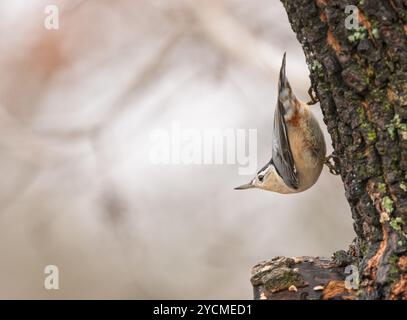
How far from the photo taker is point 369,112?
1573mm

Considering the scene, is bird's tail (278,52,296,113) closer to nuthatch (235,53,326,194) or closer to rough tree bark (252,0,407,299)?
nuthatch (235,53,326,194)

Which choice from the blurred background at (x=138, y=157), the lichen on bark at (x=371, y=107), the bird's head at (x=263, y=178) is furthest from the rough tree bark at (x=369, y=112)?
the blurred background at (x=138, y=157)

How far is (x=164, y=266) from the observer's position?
3.56m

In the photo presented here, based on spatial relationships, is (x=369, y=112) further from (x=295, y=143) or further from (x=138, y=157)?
(x=138, y=157)

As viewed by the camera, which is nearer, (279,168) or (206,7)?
(279,168)

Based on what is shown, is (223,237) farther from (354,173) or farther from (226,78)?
(354,173)

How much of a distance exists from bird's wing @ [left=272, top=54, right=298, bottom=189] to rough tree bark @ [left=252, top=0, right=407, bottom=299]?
2.14 ft

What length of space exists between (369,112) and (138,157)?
2.01m

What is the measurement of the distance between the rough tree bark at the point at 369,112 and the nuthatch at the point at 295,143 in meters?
0.70

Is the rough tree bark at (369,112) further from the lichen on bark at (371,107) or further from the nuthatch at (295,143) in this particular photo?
the nuthatch at (295,143)
